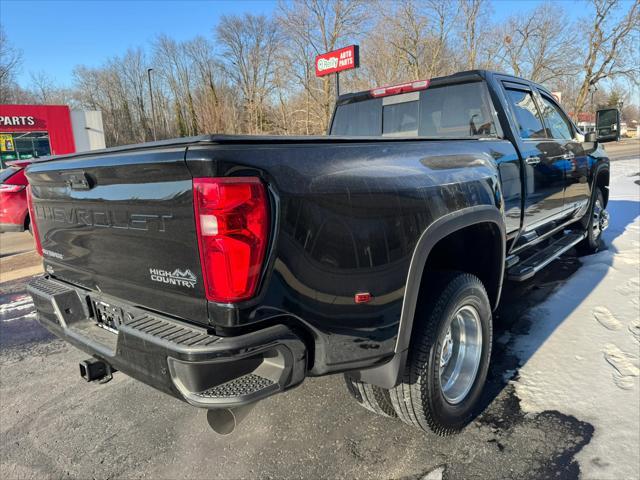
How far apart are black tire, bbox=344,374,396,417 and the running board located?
4.94 ft

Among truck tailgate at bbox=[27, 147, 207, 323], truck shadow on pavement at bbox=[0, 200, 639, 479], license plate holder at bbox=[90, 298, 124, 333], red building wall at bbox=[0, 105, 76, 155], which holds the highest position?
red building wall at bbox=[0, 105, 76, 155]

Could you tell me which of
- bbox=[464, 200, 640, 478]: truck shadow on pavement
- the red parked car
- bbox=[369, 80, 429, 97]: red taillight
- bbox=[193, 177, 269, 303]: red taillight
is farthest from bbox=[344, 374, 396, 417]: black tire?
the red parked car

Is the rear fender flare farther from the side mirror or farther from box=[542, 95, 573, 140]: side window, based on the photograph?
the side mirror

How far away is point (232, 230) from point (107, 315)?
1050 mm

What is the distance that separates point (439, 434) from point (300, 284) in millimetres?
1341

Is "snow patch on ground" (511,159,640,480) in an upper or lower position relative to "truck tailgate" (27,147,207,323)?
lower

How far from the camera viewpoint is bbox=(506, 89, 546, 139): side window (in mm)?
3589

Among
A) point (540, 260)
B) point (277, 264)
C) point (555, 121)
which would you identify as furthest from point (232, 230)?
point (555, 121)

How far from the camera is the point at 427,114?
3.81 metres

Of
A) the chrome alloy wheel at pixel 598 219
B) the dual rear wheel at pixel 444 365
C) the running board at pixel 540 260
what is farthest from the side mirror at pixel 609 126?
the dual rear wheel at pixel 444 365

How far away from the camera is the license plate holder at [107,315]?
6.77 feet

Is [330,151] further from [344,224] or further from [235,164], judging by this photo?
[235,164]

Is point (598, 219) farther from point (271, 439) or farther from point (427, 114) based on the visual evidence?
point (271, 439)

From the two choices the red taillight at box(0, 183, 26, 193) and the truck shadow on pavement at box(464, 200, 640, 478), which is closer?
the truck shadow on pavement at box(464, 200, 640, 478)
